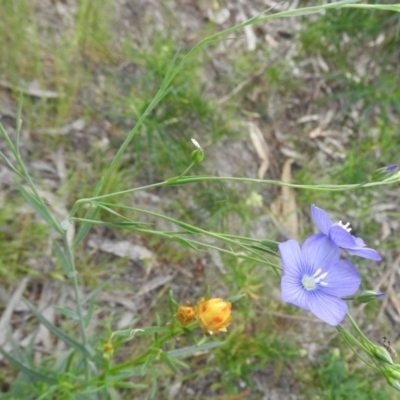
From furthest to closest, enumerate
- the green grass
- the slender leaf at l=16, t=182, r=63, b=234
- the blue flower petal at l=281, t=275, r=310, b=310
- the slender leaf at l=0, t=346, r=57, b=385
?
the green grass
the slender leaf at l=0, t=346, r=57, b=385
the slender leaf at l=16, t=182, r=63, b=234
the blue flower petal at l=281, t=275, r=310, b=310

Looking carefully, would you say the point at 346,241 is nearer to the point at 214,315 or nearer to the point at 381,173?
the point at 381,173

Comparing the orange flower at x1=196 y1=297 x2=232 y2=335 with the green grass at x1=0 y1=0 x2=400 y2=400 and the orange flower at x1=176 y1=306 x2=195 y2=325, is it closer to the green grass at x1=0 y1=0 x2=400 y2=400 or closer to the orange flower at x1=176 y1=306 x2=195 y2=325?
the orange flower at x1=176 y1=306 x2=195 y2=325

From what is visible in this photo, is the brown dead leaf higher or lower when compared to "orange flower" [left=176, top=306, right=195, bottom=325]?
lower

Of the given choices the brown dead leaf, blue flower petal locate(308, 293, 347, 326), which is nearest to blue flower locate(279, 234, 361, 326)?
blue flower petal locate(308, 293, 347, 326)

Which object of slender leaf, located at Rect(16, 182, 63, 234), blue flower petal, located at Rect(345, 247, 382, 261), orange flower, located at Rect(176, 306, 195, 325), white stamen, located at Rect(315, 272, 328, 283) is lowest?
orange flower, located at Rect(176, 306, 195, 325)

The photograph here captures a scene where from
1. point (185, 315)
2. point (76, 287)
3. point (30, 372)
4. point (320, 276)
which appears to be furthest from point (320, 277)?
point (30, 372)

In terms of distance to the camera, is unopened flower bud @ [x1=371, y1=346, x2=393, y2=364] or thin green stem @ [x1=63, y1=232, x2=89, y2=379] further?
thin green stem @ [x1=63, y1=232, x2=89, y2=379]

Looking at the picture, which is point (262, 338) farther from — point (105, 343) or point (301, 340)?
point (105, 343)
